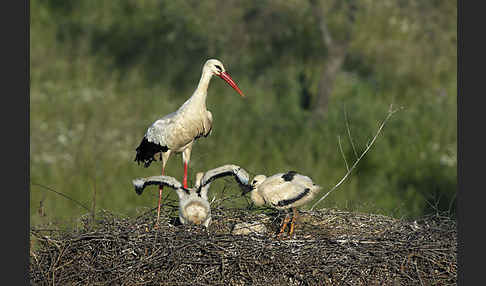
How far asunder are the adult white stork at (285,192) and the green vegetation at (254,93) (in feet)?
20.1

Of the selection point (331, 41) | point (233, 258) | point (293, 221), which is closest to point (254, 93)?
point (331, 41)

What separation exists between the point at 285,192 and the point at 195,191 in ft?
2.62

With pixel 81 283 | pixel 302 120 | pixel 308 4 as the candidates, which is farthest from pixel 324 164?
pixel 81 283

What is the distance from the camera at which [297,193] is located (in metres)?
6.87

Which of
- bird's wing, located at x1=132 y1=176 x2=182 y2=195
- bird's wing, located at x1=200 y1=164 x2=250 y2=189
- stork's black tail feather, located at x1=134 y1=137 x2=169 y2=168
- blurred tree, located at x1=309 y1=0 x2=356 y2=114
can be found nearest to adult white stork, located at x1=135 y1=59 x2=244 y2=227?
stork's black tail feather, located at x1=134 y1=137 x2=169 y2=168

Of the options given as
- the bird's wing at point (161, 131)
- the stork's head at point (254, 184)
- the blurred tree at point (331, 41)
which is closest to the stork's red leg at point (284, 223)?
the stork's head at point (254, 184)

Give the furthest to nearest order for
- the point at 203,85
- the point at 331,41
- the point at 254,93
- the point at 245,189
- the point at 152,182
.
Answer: the point at 254,93 → the point at 331,41 → the point at 203,85 → the point at 245,189 → the point at 152,182

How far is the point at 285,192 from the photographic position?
6.88 metres

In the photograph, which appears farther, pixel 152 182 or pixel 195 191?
pixel 195 191

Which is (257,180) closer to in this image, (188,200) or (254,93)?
(188,200)

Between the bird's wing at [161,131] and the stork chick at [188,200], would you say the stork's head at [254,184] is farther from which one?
the bird's wing at [161,131]

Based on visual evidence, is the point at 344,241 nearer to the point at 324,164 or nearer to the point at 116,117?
the point at 324,164

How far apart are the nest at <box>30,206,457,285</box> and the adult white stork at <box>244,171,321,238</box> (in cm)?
30

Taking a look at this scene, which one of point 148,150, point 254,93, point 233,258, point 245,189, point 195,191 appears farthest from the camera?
point 254,93
